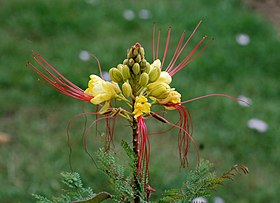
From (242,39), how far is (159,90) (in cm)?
303

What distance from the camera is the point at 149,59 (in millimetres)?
3834

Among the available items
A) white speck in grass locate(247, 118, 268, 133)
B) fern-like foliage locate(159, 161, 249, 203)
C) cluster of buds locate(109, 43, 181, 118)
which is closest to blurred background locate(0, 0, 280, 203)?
white speck in grass locate(247, 118, 268, 133)

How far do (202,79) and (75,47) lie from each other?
3.25 ft

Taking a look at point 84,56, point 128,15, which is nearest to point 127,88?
point 84,56

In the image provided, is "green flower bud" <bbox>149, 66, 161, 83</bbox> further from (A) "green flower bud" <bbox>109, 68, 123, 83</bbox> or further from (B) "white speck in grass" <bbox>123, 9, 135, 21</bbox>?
(B) "white speck in grass" <bbox>123, 9, 135, 21</bbox>

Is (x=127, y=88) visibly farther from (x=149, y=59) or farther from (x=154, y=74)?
(x=149, y=59)

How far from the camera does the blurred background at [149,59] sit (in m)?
2.91

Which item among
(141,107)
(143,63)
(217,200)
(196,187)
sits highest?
(217,200)

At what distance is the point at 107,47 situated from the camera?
13.0ft

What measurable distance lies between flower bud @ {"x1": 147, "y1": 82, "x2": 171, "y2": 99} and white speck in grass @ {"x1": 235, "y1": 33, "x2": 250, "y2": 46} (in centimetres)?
299

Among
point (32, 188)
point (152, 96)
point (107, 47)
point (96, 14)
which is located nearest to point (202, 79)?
point (107, 47)

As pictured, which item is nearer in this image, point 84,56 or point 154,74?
point 154,74

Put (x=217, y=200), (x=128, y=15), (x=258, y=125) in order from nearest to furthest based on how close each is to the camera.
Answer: (x=217, y=200)
(x=258, y=125)
(x=128, y=15)

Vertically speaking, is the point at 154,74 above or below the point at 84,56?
below
